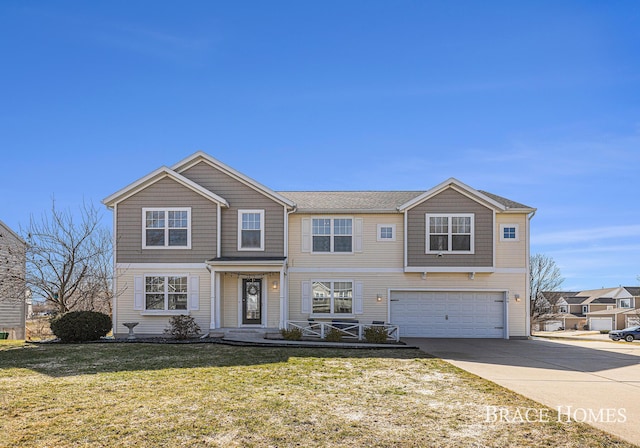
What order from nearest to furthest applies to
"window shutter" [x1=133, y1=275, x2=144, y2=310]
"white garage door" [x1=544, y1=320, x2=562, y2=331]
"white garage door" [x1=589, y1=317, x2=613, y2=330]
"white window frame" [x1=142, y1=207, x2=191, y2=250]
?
1. "window shutter" [x1=133, y1=275, x2=144, y2=310]
2. "white window frame" [x1=142, y1=207, x2=191, y2=250]
3. "white garage door" [x1=589, y1=317, x2=613, y2=330]
4. "white garage door" [x1=544, y1=320, x2=562, y2=331]

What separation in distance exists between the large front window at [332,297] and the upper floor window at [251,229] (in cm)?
308

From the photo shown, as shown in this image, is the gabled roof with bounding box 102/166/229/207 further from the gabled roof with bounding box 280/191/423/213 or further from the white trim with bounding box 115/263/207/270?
the gabled roof with bounding box 280/191/423/213

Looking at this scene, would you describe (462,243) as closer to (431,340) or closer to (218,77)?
(431,340)

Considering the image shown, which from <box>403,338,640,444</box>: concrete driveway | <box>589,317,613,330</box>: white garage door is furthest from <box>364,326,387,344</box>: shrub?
<box>589,317,613,330</box>: white garage door

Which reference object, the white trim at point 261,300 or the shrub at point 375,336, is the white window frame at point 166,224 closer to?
the white trim at point 261,300

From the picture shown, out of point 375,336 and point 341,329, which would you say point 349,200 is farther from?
point 375,336

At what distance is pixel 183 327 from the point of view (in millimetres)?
17969

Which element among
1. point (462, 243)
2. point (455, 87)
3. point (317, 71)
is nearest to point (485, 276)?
point (462, 243)

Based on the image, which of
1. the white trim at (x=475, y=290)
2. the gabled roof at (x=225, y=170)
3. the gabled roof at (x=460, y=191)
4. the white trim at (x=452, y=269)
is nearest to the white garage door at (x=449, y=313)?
the white trim at (x=475, y=290)

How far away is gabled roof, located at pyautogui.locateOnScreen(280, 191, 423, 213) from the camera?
2095 cm

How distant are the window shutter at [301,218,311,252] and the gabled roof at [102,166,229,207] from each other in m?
3.43

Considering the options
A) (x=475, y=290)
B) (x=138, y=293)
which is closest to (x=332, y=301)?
(x=475, y=290)

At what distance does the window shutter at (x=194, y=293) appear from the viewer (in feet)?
63.8

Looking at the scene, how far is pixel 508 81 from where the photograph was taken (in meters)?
17.0
